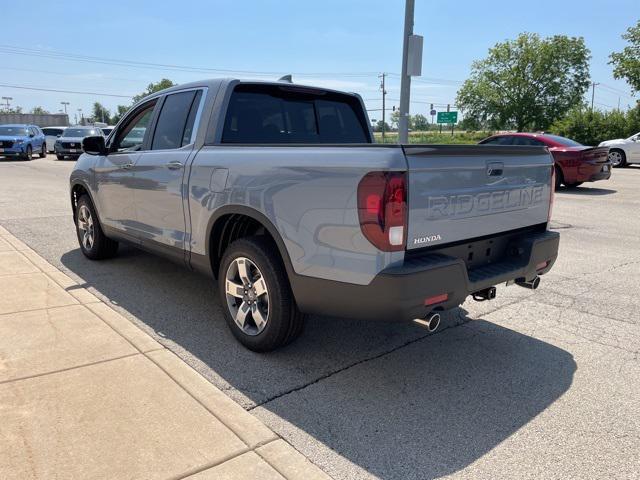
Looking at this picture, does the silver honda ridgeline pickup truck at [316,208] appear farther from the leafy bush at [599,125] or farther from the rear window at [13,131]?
the leafy bush at [599,125]

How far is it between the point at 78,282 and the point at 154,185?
158cm

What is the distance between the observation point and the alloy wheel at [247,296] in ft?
11.6

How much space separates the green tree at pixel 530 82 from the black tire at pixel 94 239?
58.9 m

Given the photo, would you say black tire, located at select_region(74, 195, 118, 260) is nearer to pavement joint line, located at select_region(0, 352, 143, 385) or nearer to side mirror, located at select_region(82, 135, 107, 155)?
side mirror, located at select_region(82, 135, 107, 155)

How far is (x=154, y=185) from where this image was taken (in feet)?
14.8

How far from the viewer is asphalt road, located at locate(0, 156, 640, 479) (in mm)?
2574

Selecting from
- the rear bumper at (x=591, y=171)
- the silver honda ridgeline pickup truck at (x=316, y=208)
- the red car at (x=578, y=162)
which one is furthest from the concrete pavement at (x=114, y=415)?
the rear bumper at (x=591, y=171)

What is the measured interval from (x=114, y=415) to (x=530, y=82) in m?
63.2

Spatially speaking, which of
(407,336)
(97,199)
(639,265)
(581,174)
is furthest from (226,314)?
(581,174)

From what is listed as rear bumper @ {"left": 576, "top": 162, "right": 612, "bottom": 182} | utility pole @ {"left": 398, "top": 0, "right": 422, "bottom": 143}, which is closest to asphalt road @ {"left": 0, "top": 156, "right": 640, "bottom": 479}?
utility pole @ {"left": 398, "top": 0, "right": 422, "bottom": 143}

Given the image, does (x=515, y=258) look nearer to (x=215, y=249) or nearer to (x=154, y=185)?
(x=215, y=249)

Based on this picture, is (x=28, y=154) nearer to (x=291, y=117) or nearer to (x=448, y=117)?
(x=291, y=117)

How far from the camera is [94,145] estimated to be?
5.38 metres

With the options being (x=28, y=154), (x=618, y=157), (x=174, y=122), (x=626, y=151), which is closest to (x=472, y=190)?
(x=174, y=122)
